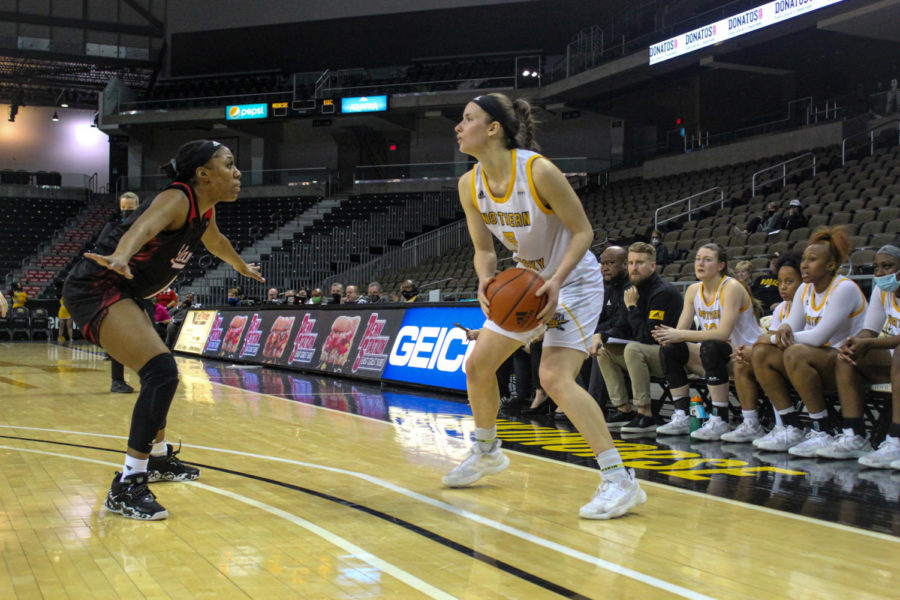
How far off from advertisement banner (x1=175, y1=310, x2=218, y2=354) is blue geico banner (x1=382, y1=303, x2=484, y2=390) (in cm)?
740

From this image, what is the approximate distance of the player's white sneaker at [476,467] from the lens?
4242 mm

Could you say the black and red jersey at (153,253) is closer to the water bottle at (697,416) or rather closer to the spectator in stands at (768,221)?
the water bottle at (697,416)

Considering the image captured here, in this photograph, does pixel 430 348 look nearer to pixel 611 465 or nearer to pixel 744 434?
pixel 744 434

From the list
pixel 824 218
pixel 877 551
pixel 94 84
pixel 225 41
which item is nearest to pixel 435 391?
pixel 877 551

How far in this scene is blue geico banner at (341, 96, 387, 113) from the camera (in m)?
29.0

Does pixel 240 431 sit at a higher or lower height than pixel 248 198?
lower

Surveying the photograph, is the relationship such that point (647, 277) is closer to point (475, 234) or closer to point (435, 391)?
point (475, 234)

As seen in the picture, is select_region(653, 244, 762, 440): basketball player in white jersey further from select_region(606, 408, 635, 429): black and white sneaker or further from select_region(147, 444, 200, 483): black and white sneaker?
select_region(147, 444, 200, 483): black and white sneaker

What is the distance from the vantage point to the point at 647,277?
6.58 meters

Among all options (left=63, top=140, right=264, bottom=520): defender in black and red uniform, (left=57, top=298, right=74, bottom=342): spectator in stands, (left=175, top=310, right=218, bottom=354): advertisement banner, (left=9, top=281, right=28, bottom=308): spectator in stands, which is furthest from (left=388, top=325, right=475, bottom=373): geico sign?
(left=9, top=281, right=28, bottom=308): spectator in stands

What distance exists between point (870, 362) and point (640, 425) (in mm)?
1862

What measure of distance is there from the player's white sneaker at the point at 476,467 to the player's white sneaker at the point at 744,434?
2.38 metres

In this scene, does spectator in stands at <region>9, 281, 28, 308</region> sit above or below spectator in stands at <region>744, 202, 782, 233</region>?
below

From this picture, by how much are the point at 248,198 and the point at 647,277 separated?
90.6 feet
